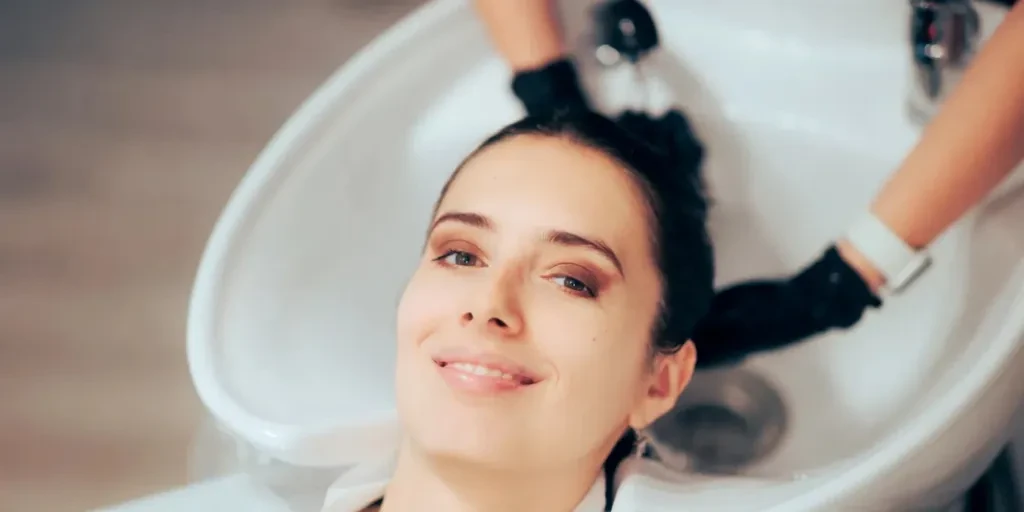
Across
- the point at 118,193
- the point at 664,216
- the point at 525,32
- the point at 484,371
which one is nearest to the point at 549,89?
the point at 525,32

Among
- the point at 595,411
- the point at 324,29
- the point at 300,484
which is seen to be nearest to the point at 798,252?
the point at 595,411

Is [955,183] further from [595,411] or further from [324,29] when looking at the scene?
[324,29]

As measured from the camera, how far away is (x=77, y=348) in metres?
0.91

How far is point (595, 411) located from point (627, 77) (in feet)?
1.10

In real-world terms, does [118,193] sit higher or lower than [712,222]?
higher

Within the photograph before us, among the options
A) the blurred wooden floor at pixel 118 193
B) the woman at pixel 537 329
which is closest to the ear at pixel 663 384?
the woman at pixel 537 329

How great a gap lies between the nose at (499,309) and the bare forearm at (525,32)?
246 mm

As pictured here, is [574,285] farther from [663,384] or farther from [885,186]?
[885,186]

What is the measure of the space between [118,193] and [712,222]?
64 cm

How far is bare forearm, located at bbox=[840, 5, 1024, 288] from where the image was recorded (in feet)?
1.85

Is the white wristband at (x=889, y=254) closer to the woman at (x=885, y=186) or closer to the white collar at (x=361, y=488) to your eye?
the woman at (x=885, y=186)

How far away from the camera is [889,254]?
59 cm

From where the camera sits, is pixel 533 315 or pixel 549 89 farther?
pixel 549 89

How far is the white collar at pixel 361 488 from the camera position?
544mm
